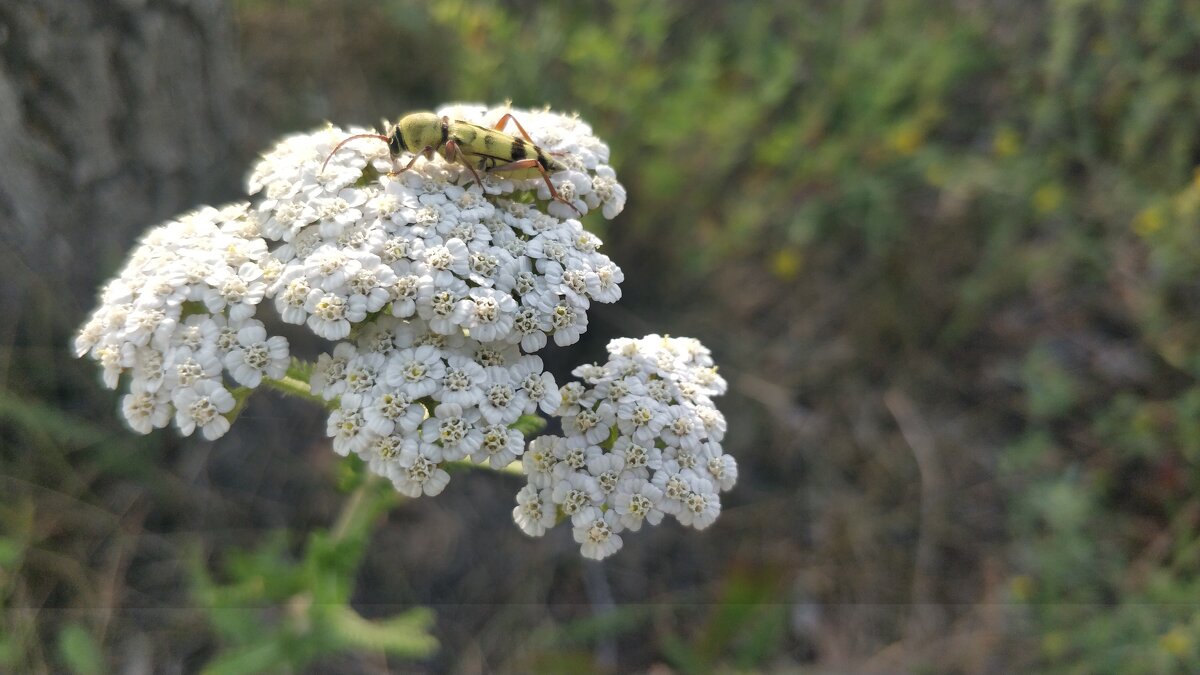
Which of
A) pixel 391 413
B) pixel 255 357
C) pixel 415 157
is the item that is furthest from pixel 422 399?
pixel 415 157

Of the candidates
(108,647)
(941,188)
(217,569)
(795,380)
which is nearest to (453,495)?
(217,569)

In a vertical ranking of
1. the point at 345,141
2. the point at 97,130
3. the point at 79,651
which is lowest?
the point at 79,651

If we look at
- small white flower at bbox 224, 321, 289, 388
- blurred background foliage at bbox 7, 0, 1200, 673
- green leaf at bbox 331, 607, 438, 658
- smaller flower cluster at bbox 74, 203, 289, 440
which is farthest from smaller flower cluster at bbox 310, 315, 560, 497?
blurred background foliage at bbox 7, 0, 1200, 673

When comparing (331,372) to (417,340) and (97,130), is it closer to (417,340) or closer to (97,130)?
(417,340)

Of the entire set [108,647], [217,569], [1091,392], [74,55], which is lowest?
[108,647]

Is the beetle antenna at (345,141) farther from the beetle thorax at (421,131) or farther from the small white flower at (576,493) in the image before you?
the small white flower at (576,493)

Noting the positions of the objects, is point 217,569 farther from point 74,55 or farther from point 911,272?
point 911,272

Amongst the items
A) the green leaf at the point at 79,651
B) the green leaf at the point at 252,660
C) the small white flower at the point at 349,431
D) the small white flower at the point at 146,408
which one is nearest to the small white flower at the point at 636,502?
the small white flower at the point at 349,431
